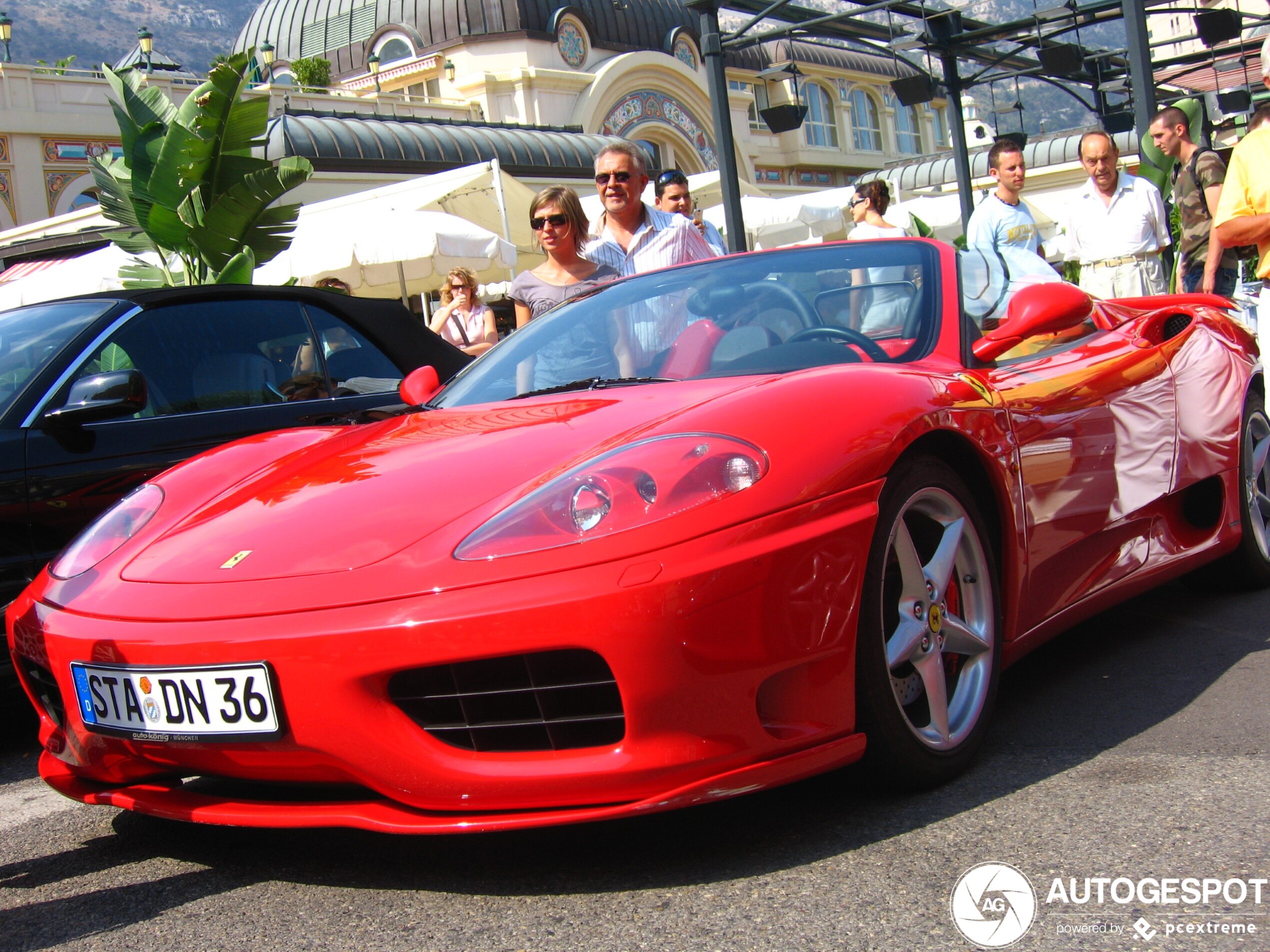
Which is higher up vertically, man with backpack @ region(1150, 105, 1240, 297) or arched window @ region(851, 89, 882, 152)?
arched window @ region(851, 89, 882, 152)

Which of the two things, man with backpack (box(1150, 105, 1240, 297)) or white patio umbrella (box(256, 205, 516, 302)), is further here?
white patio umbrella (box(256, 205, 516, 302))

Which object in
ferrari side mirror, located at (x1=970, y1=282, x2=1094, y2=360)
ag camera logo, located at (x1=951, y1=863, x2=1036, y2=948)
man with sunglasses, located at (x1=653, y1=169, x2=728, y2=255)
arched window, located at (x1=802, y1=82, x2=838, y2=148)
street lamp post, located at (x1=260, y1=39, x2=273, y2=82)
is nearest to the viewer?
ag camera logo, located at (x1=951, y1=863, x2=1036, y2=948)

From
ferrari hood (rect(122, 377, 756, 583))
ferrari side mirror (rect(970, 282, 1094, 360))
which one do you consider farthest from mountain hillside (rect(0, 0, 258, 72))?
ferrari side mirror (rect(970, 282, 1094, 360))

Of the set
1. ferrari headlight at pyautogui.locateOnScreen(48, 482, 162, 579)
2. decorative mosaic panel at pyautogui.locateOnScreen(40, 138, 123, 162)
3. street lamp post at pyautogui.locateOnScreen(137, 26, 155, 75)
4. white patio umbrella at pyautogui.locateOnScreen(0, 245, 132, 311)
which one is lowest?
ferrari headlight at pyautogui.locateOnScreen(48, 482, 162, 579)

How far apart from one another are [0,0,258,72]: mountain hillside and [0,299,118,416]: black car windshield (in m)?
179

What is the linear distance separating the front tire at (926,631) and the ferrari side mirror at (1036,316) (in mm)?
477

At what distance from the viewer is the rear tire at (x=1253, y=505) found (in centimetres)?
404

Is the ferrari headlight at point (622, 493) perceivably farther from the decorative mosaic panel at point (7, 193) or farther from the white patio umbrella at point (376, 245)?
the decorative mosaic panel at point (7, 193)

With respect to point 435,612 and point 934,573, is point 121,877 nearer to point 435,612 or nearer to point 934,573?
point 435,612

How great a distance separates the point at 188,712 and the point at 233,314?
103 inches

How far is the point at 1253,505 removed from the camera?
4.09 m

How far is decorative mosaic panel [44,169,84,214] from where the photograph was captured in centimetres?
2708

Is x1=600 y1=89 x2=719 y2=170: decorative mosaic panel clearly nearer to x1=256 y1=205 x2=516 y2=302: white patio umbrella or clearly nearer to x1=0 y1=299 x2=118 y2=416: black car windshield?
x1=256 y1=205 x2=516 y2=302: white patio umbrella

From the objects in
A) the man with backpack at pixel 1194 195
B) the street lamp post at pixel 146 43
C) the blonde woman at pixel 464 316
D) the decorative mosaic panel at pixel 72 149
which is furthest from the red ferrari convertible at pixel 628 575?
the street lamp post at pixel 146 43
